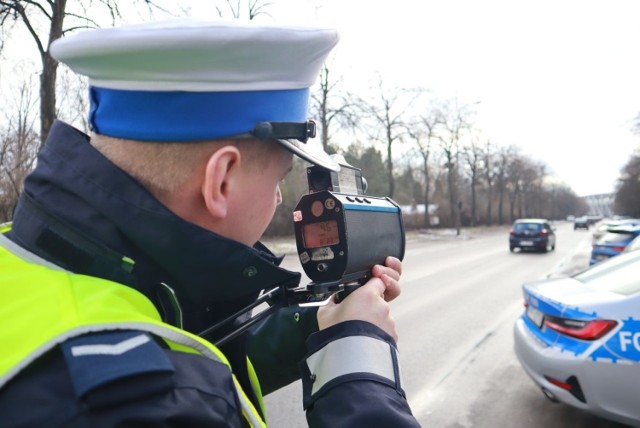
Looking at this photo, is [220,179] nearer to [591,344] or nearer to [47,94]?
[591,344]

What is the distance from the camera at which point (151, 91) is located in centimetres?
88

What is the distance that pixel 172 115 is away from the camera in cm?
87

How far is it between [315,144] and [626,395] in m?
2.87

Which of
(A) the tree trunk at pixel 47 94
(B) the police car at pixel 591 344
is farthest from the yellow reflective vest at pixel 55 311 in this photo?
(A) the tree trunk at pixel 47 94

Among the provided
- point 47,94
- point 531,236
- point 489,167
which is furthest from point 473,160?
point 47,94

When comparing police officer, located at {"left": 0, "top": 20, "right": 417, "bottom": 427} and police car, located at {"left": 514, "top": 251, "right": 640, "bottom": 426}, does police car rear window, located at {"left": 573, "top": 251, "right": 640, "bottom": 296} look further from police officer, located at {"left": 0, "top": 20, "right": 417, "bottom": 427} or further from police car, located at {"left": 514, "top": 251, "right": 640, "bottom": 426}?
police officer, located at {"left": 0, "top": 20, "right": 417, "bottom": 427}

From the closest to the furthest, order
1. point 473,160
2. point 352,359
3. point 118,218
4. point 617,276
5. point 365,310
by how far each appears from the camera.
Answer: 1. point 118,218
2. point 352,359
3. point 365,310
4. point 617,276
5. point 473,160

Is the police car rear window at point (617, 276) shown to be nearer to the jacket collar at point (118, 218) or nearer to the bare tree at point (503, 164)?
the jacket collar at point (118, 218)

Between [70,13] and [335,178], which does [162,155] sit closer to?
[335,178]

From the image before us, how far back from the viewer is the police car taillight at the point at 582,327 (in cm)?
308

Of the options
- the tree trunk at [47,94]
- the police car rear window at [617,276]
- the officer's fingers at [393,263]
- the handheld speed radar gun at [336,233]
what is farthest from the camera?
the tree trunk at [47,94]

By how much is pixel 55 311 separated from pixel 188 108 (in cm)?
42

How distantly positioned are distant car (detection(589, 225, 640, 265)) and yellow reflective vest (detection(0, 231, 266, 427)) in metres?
10.6

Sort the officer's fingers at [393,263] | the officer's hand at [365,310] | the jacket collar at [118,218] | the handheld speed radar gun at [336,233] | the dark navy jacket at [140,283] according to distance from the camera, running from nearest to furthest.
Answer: the dark navy jacket at [140,283] → the jacket collar at [118,218] → the officer's hand at [365,310] → the handheld speed radar gun at [336,233] → the officer's fingers at [393,263]
